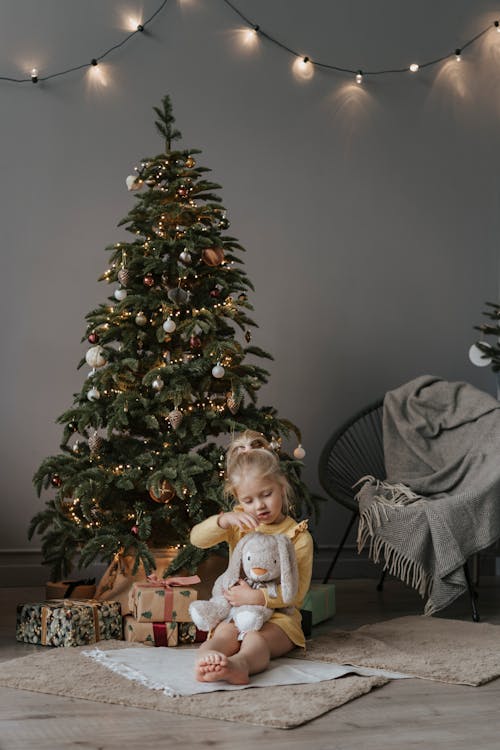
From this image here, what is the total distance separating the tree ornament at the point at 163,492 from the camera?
2.96 m

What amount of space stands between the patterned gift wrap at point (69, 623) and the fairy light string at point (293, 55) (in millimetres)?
2309

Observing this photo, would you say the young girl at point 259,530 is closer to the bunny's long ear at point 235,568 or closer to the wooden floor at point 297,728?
the bunny's long ear at point 235,568

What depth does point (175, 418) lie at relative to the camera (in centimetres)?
304

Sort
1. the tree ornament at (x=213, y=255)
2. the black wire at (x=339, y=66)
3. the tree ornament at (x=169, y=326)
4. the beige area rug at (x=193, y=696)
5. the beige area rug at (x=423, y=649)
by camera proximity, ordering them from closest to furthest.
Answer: the beige area rug at (x=193, y=696), the beige area rug at (x=423, y=649), the tree ornament at (x=169, y=326), the tree ornament at (x=213, y=255), the black wire at (x=339, y=66)

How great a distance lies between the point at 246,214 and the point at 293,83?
683 millimetres

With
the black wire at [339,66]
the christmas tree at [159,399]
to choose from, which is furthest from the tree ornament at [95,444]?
the black wire at [339,66]

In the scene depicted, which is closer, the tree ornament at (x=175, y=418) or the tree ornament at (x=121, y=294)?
the tree ornament at (x=175, y=418)

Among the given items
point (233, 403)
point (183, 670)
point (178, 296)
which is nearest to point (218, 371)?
point (233, 403)

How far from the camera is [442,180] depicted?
182 inches

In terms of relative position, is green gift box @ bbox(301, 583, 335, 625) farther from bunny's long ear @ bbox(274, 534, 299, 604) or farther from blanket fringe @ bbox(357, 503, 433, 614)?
bunny's long ear @ bbox(274, 534, 299, 604)

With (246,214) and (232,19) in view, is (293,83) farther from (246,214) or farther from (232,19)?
(246,214)

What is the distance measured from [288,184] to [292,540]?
218 cm

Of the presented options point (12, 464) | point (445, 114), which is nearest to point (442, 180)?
point (445, 114)

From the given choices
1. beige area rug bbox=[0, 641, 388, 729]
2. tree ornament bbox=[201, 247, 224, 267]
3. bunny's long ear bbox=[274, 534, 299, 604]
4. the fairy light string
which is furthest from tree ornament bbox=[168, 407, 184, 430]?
the fairy light string
